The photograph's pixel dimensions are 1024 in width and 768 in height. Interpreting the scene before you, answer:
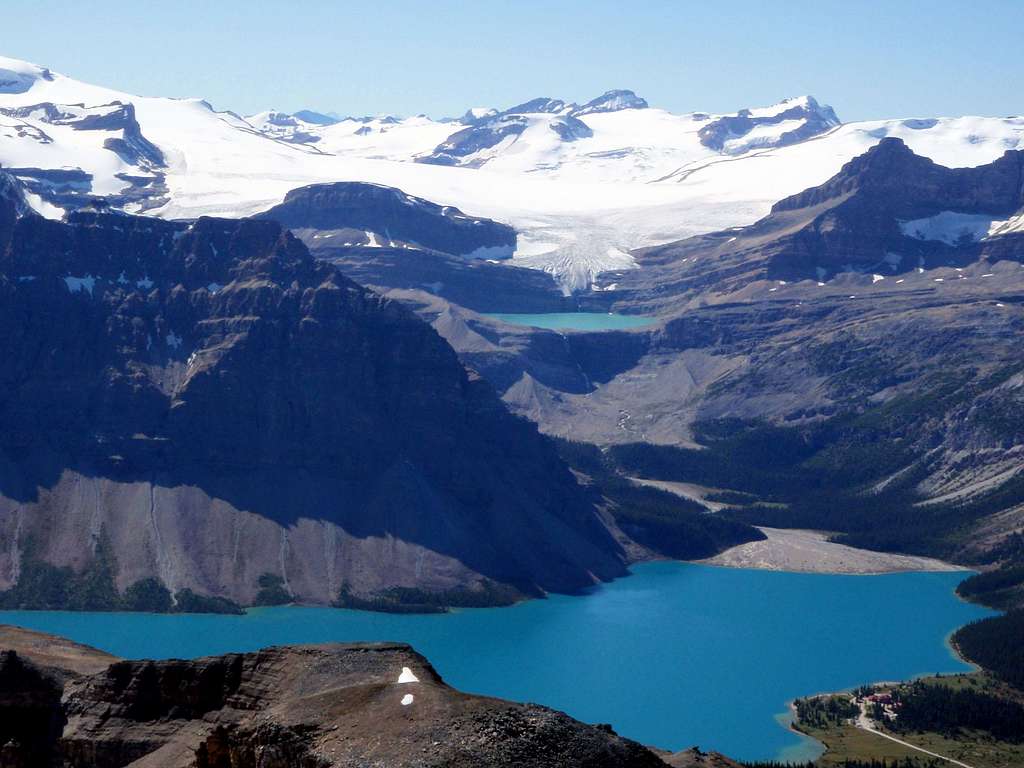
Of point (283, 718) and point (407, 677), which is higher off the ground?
point (407, 677)

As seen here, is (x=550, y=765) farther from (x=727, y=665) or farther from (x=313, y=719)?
(x=727, y=665)

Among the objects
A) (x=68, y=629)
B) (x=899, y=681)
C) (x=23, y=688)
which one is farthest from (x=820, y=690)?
(x=23, y=688)

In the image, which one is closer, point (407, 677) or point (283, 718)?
point (283, 718)

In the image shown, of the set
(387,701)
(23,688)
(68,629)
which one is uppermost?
(387,701)

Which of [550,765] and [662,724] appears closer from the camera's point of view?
[550,765]

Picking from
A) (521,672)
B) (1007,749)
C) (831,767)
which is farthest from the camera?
(521,672)
